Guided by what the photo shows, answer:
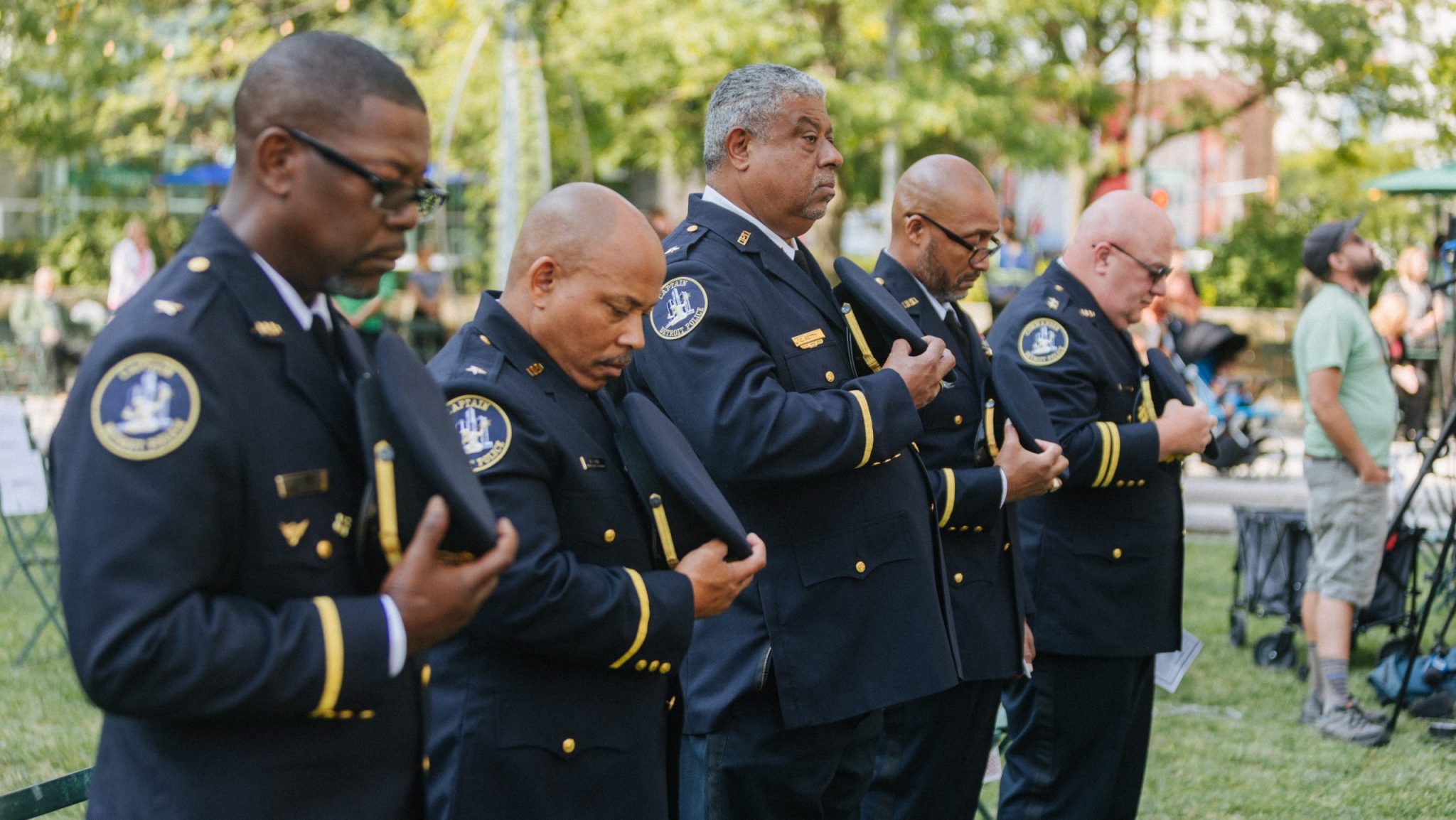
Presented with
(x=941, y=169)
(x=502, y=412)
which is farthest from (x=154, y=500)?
(x=941, y=169)

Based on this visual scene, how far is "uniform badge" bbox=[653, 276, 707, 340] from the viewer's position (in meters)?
3.25

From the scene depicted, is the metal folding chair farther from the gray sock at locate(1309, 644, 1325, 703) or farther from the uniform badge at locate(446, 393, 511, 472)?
the gray sock at locate(1309, 644, 1325, 703)

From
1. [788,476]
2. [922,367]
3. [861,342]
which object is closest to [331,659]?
[788,476]

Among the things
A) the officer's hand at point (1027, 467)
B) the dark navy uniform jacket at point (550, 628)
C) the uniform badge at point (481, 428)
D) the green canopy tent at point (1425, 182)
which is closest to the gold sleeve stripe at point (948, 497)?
the officer's hand at point (1027, 467)

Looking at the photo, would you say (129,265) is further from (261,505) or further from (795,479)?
(261,505)

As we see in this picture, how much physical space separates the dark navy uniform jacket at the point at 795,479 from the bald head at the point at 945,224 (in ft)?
2.27

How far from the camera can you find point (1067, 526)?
4.50 meters

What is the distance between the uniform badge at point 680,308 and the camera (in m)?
3.25

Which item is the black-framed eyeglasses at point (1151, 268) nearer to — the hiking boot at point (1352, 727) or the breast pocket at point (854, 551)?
the breast pocket at point (854, 551)

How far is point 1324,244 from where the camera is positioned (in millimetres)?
6488

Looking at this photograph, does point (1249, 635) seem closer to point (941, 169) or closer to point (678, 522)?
point (941, 169)

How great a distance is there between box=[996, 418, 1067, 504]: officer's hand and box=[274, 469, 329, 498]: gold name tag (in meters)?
2.23

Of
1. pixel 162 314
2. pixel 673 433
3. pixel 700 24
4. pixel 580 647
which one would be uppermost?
pixel 700 24

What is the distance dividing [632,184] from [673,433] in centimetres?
2886
